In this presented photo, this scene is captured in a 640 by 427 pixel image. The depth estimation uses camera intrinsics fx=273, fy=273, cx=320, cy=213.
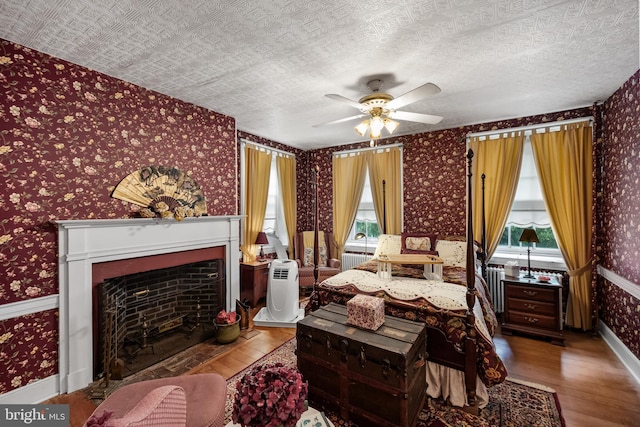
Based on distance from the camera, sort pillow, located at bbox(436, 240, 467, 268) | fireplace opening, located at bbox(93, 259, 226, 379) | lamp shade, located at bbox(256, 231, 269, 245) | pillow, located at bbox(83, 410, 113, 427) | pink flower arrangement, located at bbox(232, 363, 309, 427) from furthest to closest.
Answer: lamp shade, located at bbox(256, 231, 269, 245) → pillow, located at bbox(436, 240, 467, 268) → fireplace opening, located at bbox(93, 259, 226, 379) → pink flower arrangement, located at bbox(232, 363, 309, 427) → pillow, located at bbox(83, 410, 113, 427)

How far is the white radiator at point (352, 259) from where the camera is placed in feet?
15.4

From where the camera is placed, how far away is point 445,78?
8.18 feet

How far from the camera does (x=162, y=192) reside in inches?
109

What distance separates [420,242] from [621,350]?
2032mm

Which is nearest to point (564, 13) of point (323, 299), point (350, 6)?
point (350, 6)

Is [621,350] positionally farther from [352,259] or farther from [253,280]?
[253,280]

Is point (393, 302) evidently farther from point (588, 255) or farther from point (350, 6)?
point (588, 255)

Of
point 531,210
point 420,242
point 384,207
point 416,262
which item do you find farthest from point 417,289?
point 531,210

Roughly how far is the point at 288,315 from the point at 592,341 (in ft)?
11.1

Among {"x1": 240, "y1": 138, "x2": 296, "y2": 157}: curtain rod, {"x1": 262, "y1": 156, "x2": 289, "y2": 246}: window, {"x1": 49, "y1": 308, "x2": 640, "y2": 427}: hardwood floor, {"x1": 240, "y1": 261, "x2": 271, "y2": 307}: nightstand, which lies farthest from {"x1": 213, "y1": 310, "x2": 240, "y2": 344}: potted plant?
{"x1": 240, "y1": 138, "x2": 296, "y2": 157}: curtain rod

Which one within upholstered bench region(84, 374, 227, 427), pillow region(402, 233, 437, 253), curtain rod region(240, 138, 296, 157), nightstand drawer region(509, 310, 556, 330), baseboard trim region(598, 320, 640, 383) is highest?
curtain rod region(240, 138, 296, 157)

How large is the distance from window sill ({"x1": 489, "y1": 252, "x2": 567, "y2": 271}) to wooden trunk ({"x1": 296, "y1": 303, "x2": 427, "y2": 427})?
2340mm

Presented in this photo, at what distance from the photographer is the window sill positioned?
336 centimetres

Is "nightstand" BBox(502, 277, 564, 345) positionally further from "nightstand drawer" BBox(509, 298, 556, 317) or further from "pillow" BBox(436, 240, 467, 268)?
"pillow" BBox(436, 240, 467, 268)
